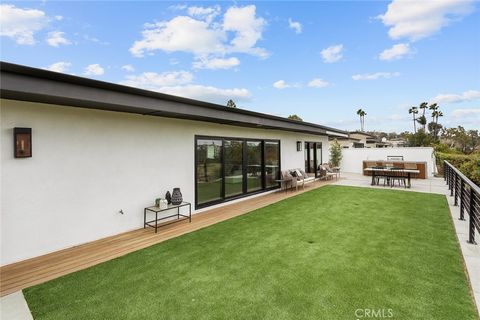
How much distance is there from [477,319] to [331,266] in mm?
1487

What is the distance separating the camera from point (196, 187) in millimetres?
6633

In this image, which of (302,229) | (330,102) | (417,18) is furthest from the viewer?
(330,102)

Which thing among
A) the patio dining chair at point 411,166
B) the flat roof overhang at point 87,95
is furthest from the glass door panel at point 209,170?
the patio dining chair at point 411,166

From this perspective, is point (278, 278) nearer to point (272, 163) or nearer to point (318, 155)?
point (272, 163)

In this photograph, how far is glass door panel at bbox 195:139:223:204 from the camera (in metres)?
6.75

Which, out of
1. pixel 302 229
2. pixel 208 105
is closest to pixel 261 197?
pixel 302 229

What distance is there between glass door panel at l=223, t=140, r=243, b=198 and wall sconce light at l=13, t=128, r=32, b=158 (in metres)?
4.65

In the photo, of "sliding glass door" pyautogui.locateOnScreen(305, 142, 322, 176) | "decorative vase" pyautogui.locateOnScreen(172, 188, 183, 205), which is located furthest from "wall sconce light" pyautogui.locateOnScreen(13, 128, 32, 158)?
"sliding glass door" pyautogui.locateOnScreen(305, 142, 322, 176)

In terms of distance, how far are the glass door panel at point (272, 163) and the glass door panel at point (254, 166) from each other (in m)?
0.38

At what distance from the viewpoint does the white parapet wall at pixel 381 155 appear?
1407cm

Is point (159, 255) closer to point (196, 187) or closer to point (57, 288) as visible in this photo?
point (57, 288)

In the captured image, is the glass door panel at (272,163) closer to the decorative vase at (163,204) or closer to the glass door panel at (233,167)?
the glass door panel at (233,167)

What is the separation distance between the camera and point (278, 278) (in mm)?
3133

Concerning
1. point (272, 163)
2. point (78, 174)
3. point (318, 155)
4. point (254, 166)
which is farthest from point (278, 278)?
point (318, 155)
